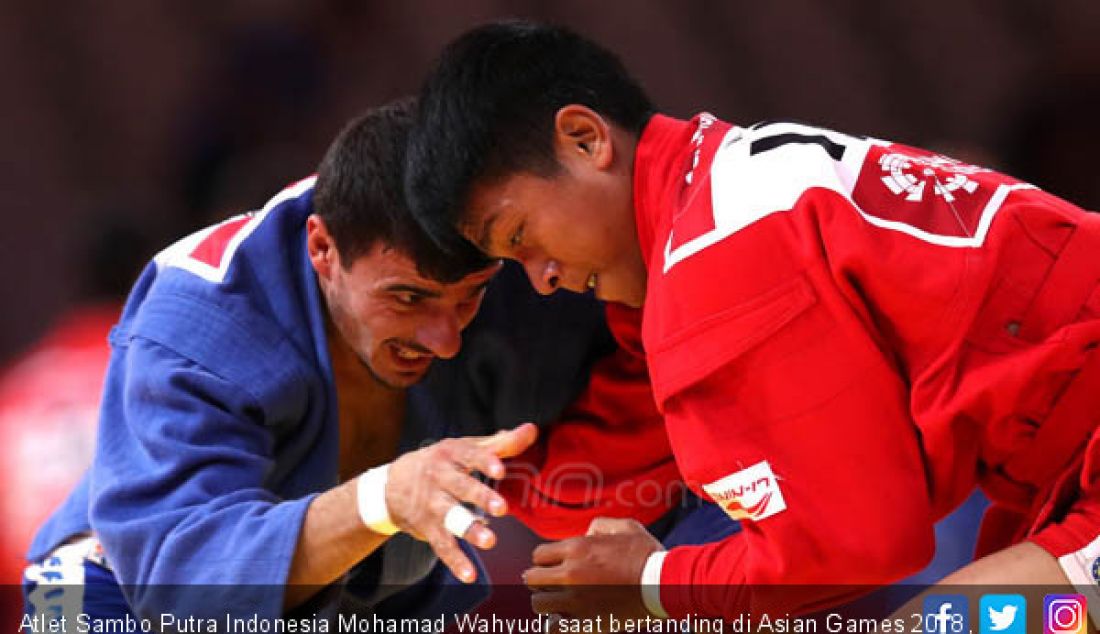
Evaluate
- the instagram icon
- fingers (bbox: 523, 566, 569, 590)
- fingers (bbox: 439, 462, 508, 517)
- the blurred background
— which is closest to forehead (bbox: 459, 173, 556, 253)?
fingers (bbox: 439, 462, 508, 517)

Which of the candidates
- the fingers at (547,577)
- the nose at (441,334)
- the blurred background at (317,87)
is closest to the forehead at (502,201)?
the nose at (441,334)

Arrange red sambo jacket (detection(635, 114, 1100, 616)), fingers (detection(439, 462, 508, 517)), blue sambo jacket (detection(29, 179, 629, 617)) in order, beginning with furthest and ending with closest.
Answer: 1. blue sambo jacket (detection(29, 179, 629, 617))
2. fingers (detection(439, 462, 508, 517))
3. red sambo jacket (detection(635, 114, 1100, 616))

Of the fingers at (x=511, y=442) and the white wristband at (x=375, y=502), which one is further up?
the fingers at (x=511, y=442)

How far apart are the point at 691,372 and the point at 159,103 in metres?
3.16

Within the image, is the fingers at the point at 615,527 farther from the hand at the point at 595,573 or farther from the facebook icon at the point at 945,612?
the facebook icon at the point at 945,612

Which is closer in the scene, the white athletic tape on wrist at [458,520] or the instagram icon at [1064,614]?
the instagram icon at [1064,614]

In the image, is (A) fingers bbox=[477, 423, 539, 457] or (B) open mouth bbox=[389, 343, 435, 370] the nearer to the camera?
(A) fingers bbox=[477, 423, 539, 457]

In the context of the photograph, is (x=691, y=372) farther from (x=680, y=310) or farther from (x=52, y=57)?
(x=52, y=57)

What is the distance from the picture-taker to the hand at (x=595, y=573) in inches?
99.6

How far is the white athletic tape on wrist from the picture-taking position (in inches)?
87.0

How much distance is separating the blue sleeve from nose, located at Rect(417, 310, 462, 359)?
0.34 m

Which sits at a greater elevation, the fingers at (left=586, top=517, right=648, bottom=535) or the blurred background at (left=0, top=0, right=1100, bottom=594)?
the blurred background at (left=0, top=0, right=1100, bottom=594)

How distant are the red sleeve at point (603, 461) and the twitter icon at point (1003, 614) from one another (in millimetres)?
1019

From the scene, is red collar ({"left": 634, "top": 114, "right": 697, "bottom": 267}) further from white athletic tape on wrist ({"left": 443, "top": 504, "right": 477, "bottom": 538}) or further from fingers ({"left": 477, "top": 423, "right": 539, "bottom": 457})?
white athletic tape on wrist ({"left": 443, "top": 504, "right": 477, "bottom": 538})
